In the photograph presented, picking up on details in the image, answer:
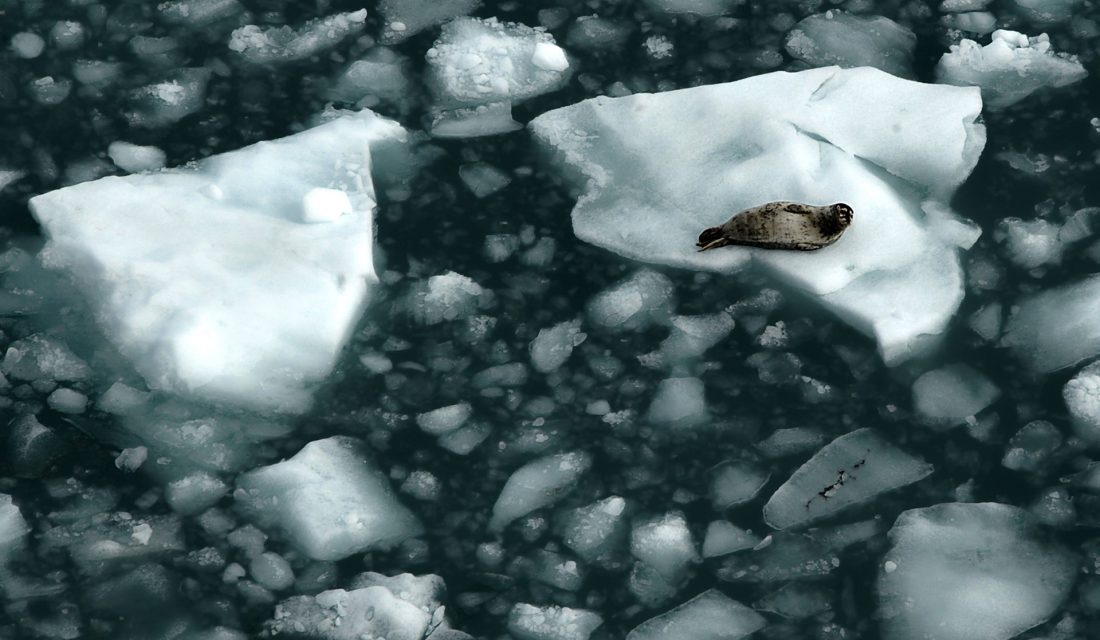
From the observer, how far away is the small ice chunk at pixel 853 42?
145 cm

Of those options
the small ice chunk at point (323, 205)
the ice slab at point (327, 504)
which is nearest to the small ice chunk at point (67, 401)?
the ice slab at point (327, 504)

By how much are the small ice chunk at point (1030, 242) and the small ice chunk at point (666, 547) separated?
19.8 inches

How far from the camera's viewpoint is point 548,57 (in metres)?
1.44

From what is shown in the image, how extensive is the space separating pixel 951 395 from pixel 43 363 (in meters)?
0.97

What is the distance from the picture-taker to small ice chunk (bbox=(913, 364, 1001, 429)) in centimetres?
121

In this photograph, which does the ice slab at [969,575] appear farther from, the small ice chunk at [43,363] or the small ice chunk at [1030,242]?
the small ice chunk at [43,363]

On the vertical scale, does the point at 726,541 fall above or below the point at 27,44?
below

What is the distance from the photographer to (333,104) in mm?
1436

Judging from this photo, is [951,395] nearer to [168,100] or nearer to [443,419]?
[443,419]

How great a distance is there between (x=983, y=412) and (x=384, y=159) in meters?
0.74

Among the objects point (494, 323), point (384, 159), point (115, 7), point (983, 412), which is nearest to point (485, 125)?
point (384, 159)

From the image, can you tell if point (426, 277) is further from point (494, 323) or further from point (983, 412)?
point (983, 412)

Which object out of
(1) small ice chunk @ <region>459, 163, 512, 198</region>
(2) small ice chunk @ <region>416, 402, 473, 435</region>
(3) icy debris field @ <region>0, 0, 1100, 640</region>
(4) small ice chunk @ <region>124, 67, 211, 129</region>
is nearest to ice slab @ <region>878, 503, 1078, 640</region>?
(3) icy debris field @ <region>0, 0, 1100, 640</region>

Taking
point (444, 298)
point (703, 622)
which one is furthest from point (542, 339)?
point (703, 622)
